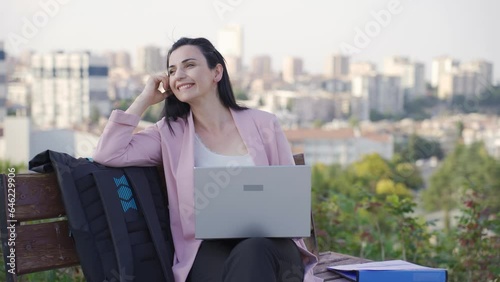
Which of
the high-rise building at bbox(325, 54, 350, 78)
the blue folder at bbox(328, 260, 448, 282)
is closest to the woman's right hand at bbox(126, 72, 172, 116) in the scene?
the blue folder at bbox(328, 260, 448, 282)

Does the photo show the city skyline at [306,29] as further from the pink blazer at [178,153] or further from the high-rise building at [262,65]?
the pink blazer at [178,153]

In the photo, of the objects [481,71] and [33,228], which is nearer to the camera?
[33,228]

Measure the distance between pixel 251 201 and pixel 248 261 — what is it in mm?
160

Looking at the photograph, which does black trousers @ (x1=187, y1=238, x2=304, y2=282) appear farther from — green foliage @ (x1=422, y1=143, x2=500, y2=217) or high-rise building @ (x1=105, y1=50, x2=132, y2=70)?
high-rise building @ (x1=105, y1=50, x2=132, y2=70)

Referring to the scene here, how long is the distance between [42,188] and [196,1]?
32646mm

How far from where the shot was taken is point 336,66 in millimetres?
67375

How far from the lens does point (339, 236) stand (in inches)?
147

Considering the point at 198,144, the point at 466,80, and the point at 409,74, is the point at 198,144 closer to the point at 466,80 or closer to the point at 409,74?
the point at 466,80

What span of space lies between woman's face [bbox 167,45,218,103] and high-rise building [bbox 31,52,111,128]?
4915cm

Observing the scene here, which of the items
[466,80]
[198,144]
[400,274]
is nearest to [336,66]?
[466,80]

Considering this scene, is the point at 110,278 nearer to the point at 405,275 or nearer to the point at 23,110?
the point at 405,275

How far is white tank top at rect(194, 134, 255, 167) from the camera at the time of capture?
2.42 m

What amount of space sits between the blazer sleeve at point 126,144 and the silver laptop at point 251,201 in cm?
29

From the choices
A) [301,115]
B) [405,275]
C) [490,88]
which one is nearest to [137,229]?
[405,275]
